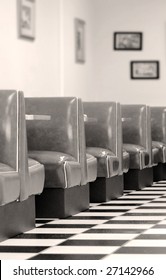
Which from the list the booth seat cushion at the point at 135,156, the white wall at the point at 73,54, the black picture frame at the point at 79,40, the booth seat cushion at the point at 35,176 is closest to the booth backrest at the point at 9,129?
the booth seat cushion at the point at 35,176

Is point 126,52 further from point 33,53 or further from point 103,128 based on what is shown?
point 103,128

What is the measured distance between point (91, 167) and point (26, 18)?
3.41 meters

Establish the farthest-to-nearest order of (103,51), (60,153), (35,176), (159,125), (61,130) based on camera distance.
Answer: (103,51) < (159,125) < (61,130) < (60,153) < (35,176)

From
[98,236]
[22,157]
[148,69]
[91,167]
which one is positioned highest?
[148,69]

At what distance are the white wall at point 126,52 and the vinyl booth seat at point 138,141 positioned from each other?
12.6 feet

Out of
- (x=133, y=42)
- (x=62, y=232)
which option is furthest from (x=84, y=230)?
(x=133, y=42)

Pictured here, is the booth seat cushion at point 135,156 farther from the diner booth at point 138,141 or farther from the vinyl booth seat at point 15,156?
the vinyl booth seat at point 15,156

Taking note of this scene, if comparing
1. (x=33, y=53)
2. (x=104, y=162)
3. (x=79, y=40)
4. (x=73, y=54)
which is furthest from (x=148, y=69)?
(x=104, y=162)

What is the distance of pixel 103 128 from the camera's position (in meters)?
7.46

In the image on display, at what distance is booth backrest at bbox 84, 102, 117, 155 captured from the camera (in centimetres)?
741

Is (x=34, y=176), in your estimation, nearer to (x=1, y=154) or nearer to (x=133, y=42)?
(x=1, y=154)

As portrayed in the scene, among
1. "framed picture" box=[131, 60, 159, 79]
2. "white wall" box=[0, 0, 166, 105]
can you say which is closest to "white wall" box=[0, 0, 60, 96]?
"white wall" box=[0, 0, 166, 105]

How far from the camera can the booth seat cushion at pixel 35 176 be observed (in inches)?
197

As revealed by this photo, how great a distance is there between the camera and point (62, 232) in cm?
495
